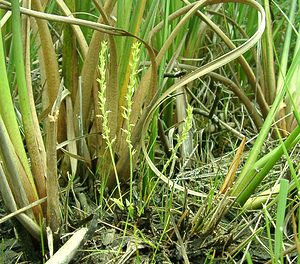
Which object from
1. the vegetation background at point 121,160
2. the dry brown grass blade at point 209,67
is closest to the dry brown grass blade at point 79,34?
the vegetation background at point 121,160

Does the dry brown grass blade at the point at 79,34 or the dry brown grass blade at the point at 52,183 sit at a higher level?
the dry brown grass blade at the point at 79,34

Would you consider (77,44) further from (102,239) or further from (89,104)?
(102,239)

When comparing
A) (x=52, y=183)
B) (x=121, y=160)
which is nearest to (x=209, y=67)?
(x=121, y=160)

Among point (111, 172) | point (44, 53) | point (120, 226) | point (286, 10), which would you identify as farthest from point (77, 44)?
point (286, 10)

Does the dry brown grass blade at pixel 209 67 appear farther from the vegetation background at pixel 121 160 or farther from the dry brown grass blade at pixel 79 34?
the dry brown grass blade at pixel 79 34

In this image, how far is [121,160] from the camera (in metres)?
1.02

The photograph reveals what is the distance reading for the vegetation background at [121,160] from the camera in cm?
87

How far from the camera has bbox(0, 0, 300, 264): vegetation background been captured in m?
0.87

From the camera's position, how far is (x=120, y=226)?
96 cm

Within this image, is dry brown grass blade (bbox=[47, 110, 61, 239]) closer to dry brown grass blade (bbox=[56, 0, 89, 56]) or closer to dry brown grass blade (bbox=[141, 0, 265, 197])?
dry brown grass blade (bbox=[141, 0, 265, 197])

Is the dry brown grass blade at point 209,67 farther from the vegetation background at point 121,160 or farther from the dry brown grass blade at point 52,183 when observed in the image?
the dry brown grass blade at point 52,183

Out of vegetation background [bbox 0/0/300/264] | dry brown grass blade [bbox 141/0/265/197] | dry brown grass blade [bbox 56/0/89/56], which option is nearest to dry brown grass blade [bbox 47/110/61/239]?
vegetation background [bbox 0/0/300/264]

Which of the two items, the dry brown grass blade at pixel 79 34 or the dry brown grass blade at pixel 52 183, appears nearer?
the dry brown grass blade at pixel 52 183

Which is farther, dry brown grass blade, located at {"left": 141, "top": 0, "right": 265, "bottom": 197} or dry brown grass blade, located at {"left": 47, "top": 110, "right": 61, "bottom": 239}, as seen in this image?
dry brown grass blade, located at {"left": 141, "top": 0, "right": 265, "bottom": 197}
